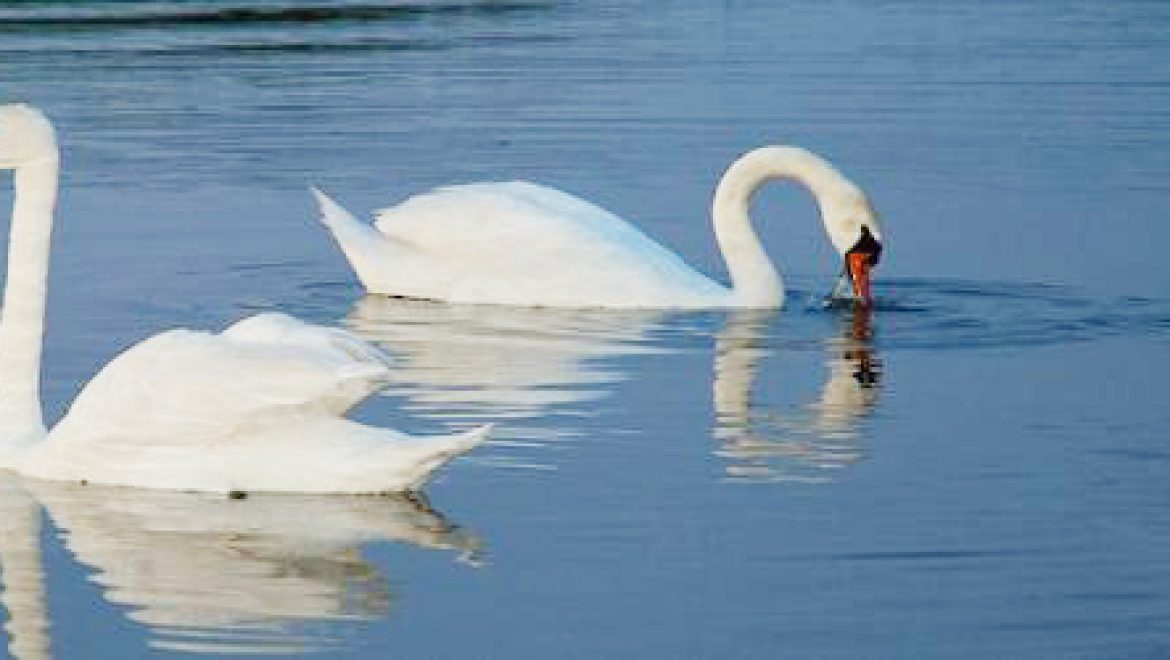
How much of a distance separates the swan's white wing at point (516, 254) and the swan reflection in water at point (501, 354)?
9cm

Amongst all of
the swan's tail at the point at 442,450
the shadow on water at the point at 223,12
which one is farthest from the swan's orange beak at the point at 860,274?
the shadow on water at the point at 223,12

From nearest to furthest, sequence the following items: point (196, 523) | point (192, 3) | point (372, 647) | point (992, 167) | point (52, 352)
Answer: point (372, 647) < point (196, 523) < point (52, 352) < point (992, 167) < point (192, 3)

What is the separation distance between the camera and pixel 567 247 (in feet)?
49.4

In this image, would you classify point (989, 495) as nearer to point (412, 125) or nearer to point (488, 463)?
point (488, 463)

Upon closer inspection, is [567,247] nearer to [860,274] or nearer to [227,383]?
[860,274]

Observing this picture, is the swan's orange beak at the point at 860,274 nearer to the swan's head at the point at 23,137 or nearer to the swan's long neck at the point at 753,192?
the swan's long neck at the point at 753,192

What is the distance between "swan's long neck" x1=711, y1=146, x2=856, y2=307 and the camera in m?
14.9

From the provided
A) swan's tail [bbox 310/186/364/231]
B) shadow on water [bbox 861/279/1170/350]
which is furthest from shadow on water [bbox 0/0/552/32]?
shadow on water [bbox 861/279/1170/350]

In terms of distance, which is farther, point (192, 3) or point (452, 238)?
point (192, 3)

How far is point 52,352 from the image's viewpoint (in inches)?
511

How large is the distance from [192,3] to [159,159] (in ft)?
46.6

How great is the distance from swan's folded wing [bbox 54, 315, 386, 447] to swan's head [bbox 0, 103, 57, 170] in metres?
1.03

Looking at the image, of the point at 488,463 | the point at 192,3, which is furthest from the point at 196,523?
the point at 192,3

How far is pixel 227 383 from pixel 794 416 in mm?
2540
